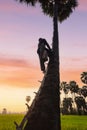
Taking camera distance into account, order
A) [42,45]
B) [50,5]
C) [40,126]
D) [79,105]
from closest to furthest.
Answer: [40,126], [42,45], [50,5], [79,105]

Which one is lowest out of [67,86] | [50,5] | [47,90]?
[47,90]

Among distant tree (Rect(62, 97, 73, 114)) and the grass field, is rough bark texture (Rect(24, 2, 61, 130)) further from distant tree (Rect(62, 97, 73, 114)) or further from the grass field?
distant tree (Rect(62, 97, 73, 114))

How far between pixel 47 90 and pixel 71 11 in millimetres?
7998

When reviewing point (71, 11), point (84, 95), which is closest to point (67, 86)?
point (84, 95)

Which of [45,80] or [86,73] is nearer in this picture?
[45,80]

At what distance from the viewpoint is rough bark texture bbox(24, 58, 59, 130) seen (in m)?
14.3

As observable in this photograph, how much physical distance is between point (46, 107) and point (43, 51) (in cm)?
323

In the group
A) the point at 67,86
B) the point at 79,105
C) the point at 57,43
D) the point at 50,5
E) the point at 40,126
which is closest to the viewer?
the point at 40,126

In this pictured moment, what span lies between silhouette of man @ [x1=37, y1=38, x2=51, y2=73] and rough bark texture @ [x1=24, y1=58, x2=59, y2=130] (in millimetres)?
625

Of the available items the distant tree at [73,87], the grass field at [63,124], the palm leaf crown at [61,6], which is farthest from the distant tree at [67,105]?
the palm leaf crown at [61,6]

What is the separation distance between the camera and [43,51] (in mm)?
16719

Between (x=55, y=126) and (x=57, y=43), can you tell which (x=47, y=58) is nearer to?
(x=57, y=43)

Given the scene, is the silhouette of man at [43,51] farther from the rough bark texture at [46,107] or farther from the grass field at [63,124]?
the grass field at [63,124]

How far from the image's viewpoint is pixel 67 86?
13512 cm
